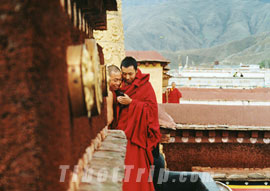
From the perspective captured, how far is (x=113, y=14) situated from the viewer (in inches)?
152

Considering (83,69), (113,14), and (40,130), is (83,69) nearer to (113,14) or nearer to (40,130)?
(40,130)

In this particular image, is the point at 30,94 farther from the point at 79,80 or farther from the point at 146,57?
the point at 146,57

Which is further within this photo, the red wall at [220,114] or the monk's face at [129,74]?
the red wall at [220,114]

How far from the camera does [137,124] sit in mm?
2494

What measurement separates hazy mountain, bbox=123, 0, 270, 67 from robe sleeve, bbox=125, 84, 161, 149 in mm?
78127

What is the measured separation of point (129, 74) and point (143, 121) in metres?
0.50

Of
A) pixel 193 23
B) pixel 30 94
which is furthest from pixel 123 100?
pixel 193 23

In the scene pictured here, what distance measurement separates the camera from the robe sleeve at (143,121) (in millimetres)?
2457

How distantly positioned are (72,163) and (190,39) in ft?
312

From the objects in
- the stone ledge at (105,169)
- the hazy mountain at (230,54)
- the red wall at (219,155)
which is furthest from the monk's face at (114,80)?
the hazy mountain at (230,54)

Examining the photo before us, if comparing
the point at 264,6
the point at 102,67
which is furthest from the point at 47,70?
the point at 264,6

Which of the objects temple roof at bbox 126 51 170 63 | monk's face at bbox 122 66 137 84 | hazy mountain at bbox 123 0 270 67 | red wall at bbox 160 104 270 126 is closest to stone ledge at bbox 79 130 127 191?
monk's face at bbox 122 66 137 84

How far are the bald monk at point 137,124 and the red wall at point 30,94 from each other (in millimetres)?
1481

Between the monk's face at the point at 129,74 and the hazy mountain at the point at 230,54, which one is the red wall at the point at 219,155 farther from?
the hazy mountain at the point at 230,54
